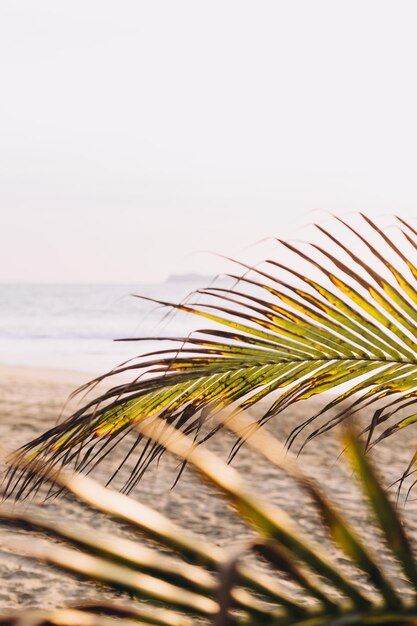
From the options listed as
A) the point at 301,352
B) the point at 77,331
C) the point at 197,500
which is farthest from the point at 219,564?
the point at 77,331

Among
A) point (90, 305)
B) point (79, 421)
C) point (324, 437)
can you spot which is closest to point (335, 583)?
point (79, 421)

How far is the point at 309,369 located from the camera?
1.65 m

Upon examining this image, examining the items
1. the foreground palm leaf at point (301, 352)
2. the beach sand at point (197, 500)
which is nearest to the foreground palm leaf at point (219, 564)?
the foreground palm leaf at point (301, 352)

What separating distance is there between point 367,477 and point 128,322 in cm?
3208

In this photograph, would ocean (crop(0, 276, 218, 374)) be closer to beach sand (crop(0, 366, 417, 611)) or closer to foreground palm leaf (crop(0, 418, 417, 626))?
beach sand (crop(0, 366, 417, 611))

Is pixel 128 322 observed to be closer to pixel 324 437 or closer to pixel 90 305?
pixel 90 305

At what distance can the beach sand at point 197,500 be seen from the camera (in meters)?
3.58

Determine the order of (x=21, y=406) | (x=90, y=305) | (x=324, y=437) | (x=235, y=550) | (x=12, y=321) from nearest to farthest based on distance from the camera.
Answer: (x=235, y=550) → (x=324, y=437) → (x=21, y=406) → (x=12, y=321) → (x=90, y=305)

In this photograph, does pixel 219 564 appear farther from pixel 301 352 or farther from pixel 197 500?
pixel 197 500

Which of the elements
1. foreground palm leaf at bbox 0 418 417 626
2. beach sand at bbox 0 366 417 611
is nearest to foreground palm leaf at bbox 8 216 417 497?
foreground palm leaf at bbox 0 418 417 626

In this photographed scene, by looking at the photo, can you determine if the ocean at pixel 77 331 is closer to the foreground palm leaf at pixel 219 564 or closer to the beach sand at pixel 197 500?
the beach sand at pixel 197 500

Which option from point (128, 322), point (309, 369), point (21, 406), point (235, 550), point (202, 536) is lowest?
point (235, 550)

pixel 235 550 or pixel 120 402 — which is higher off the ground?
pixel 120 402

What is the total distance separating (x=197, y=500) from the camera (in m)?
5.00
